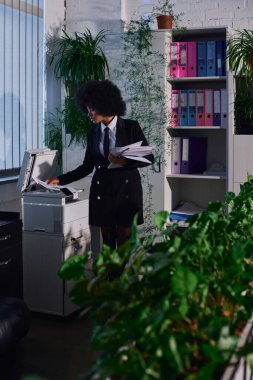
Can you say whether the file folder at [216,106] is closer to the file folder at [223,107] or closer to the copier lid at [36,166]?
the file folder at [223,107]

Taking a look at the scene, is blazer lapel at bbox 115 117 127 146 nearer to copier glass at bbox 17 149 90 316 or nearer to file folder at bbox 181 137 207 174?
copier glass at bbox 17 149 90 316

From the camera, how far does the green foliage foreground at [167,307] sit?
1.05 m

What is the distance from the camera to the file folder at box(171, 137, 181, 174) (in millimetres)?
5078

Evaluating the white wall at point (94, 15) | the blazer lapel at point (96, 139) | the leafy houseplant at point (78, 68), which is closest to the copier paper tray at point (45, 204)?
the blazer lapel at point (96, 139)

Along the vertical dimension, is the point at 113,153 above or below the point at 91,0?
below

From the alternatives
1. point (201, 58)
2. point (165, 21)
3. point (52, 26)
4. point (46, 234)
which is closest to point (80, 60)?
point (52, 26)

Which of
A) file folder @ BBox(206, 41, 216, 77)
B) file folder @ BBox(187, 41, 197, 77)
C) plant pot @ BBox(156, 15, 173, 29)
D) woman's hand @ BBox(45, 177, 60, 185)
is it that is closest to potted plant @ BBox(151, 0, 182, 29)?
plant pot @ BBox(156, 15, 173, 29)

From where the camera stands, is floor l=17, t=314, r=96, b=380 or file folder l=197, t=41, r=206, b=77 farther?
file folder l=197, t=41, r=206, b=77

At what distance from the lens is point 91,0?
214 inches

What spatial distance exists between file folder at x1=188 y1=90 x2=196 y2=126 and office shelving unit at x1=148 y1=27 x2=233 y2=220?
6 centimetres

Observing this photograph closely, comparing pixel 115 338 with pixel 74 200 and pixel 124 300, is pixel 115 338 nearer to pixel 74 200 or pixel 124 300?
pixel 124 300

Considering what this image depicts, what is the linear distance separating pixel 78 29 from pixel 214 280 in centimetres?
460

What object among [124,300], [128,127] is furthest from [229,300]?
[128,127]

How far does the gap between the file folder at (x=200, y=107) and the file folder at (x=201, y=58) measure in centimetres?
16
